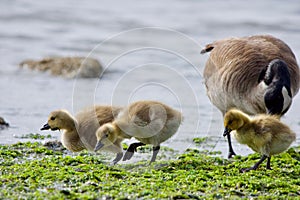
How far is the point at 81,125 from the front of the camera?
25.3 ft

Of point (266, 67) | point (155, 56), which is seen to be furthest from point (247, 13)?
point (266, 67)

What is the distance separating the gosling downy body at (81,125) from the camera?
7578mm

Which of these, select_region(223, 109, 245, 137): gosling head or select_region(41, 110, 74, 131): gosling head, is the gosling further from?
select_region(223, 109, 245, 137): gosling head

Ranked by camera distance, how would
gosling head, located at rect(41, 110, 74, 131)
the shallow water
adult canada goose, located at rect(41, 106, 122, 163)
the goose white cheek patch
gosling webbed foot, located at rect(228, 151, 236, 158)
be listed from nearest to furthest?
the goose white cheek patch < adult canada goose, located at rect(41, 106, 122, 163) < gosling head, located at rect(41, 110, 74, 131) < gosling webbed foot, located at rect(228, 151, 236, 158) < the shallow water

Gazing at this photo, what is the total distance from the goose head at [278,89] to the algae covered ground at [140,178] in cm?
65

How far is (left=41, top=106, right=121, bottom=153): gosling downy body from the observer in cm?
758

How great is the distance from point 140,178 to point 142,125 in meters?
1.01

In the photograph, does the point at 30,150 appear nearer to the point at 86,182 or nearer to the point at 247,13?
the point at 86,182

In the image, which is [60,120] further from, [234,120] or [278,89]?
[278,89]

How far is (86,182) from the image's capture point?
6.07 meters

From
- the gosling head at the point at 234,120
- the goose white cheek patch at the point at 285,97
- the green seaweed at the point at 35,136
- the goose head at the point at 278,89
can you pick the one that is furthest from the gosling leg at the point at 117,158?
the goose white cheek patch at the point at 285,97

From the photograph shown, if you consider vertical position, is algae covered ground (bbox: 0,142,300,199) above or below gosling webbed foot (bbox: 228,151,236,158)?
above

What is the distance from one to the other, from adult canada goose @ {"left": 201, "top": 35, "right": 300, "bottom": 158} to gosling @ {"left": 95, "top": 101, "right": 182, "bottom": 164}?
117cm

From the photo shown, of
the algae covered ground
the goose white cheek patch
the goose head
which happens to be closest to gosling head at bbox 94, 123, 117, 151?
the algae covered ground
